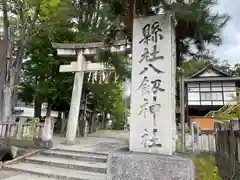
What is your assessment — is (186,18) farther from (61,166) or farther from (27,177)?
(61,166)

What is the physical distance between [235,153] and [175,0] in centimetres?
289

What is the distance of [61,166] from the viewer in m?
6.16

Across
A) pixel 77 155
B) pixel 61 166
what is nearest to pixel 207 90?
pixel 77 155

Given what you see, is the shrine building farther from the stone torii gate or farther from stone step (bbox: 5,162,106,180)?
stone step (bbox: 5,162,106,180)

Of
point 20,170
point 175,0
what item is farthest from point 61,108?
point 175,0

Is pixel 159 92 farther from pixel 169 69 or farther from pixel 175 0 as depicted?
pixel 175 0

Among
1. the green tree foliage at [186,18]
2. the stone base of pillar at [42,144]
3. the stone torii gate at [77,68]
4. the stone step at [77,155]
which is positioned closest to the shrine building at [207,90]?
the stone torii gate at [77,68]

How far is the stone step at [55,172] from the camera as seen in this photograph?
528 cm

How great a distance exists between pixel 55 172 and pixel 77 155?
126cm

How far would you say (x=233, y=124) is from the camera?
12.7 ft

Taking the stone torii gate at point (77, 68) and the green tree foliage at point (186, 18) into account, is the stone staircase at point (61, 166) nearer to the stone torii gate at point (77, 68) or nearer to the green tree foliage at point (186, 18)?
the stone torii gate at point (77, 68)

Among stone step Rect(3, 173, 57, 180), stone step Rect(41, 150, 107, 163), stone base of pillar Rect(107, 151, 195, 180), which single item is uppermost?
stone base of pillar Rect(107, 151, 195, 180)

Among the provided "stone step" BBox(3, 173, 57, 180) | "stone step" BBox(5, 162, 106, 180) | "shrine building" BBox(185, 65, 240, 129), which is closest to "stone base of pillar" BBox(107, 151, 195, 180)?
"stone step" BBox(5, 162, 106, 180)

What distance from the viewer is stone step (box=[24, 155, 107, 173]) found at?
5.80 metres
